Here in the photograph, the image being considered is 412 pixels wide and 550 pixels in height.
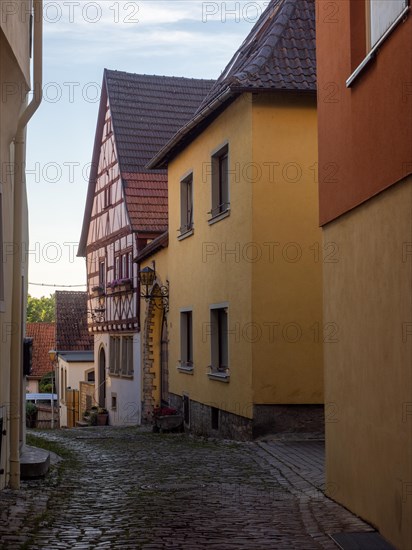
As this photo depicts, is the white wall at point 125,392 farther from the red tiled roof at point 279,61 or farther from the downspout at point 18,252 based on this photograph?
the downspout at point 18,252

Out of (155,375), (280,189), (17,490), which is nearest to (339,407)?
(17,490)

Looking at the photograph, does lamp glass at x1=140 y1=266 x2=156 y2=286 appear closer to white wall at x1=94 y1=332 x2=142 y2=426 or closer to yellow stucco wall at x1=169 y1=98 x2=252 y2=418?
yellow stucco wall at x1=169 y1=98 x2=252 y2=418

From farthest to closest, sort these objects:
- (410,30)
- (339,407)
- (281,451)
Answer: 1. (281,451)
2. (339,407)
3. (410,30)

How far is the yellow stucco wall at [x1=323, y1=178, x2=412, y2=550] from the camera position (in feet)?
22.4

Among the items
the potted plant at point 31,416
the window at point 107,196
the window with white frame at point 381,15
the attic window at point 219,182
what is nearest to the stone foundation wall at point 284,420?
the attic window at point 219,182

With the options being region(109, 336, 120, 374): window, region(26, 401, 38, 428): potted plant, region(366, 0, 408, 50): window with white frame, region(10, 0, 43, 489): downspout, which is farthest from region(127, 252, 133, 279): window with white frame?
region(366, 0, 408, 50): window with white frame

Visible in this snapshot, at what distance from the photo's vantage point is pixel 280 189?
51.3ft

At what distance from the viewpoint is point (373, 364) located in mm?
7727

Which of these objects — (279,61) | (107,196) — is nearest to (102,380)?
(107,196)

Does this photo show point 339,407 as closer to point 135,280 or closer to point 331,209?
point 331,209

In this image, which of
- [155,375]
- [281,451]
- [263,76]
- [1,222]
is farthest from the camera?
[155,375]

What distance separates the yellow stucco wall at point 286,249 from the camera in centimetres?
1548

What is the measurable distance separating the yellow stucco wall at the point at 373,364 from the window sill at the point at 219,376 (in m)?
7.41

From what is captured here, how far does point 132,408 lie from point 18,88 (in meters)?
18.7
